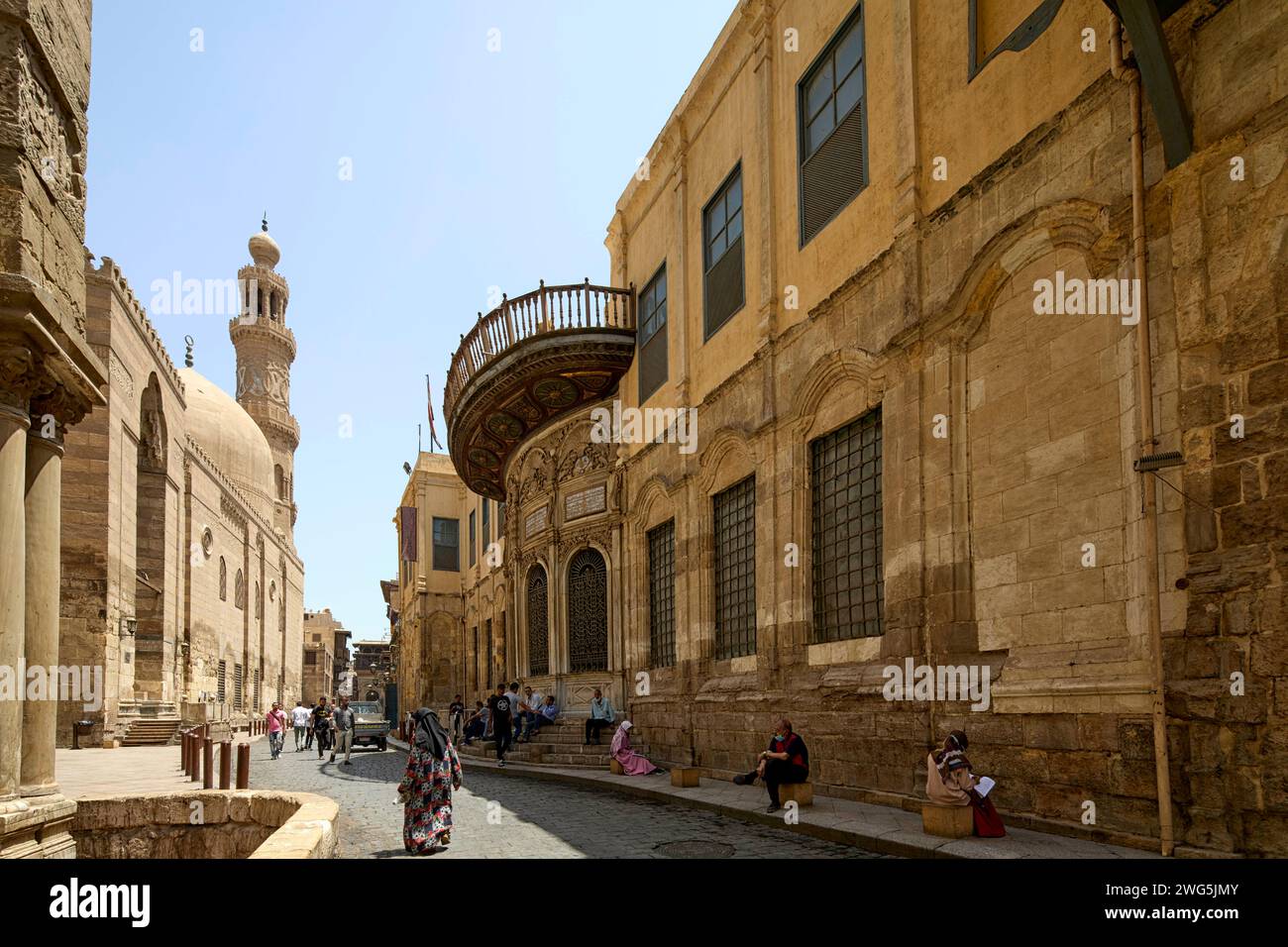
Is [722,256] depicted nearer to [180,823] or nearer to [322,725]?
[180,823]

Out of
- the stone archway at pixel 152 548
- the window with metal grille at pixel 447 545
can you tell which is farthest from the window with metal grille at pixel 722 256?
the window with metal grille at pixel 447 545

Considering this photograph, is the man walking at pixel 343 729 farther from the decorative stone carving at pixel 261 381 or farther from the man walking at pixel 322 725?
the decorative stone carving at pixel 261 381

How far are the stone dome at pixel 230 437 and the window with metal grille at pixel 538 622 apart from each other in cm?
2714

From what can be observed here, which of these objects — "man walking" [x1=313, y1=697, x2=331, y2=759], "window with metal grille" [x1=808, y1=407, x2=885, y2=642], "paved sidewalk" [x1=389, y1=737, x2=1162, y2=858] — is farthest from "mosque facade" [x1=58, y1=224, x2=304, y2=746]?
"window with metal grille" [x1=808, y1=407, x2=885, y2=642]

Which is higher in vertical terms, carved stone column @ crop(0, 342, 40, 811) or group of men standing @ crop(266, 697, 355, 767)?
carved stone column @ crop(0, 342, 40, 811)

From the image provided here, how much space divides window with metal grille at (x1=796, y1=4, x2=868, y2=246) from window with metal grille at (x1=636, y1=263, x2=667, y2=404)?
5660mm

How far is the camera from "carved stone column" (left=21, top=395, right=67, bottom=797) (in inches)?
247

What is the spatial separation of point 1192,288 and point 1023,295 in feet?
6.86

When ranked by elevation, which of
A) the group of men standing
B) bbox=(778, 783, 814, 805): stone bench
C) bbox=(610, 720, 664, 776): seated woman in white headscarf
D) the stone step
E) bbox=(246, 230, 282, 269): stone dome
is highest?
bbox=(246, 230, 282, 269): stone dome

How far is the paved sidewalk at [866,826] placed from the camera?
705 cm

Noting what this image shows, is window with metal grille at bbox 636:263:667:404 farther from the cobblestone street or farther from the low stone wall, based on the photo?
the low stone wall

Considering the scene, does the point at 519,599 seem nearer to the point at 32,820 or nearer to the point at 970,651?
the point at 970,651

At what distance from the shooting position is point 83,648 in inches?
850
